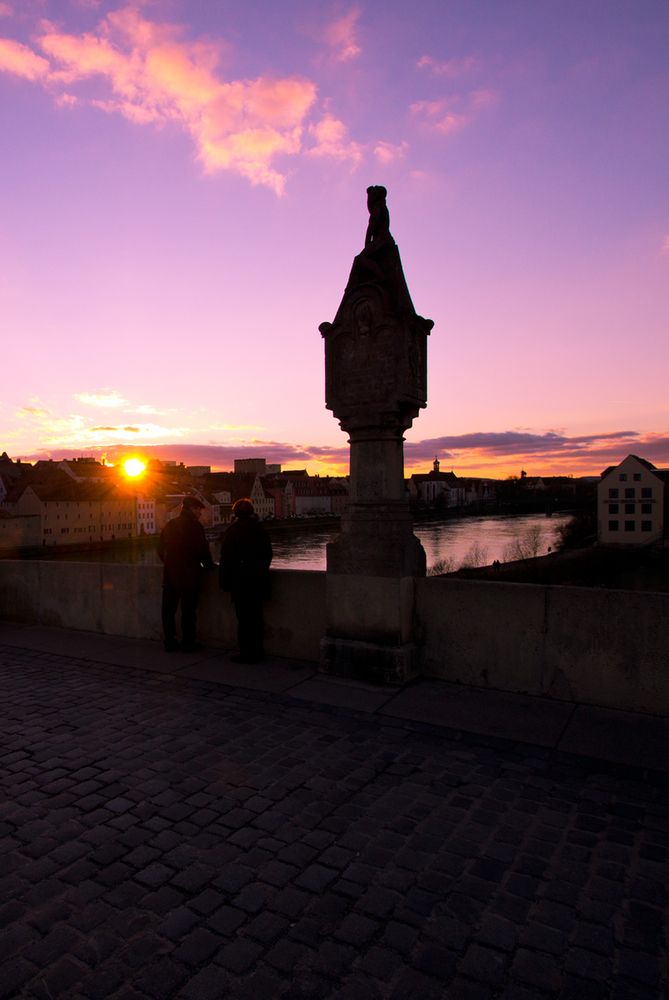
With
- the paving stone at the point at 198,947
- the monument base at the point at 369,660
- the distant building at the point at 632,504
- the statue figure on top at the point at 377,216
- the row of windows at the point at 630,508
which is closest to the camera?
the paving stone at the point at 198,947

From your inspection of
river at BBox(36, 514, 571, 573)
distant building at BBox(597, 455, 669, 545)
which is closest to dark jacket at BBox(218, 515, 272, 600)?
river at BBox(36, 514, 571, 573)

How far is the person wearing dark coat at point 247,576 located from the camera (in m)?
5.64

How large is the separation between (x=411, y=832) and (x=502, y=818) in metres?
0.46

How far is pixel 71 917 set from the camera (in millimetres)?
2271

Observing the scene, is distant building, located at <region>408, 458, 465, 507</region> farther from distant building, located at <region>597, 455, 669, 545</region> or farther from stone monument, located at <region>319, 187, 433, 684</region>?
stone monument, located at <region>319, 187, 433, 684</region>

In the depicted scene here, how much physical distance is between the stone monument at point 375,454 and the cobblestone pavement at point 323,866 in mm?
1043

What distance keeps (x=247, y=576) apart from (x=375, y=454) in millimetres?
1601

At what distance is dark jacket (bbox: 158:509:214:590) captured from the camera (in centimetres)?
603

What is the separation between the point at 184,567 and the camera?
19.8 feet

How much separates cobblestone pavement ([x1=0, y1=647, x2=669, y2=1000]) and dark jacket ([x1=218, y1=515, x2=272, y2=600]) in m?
1.66

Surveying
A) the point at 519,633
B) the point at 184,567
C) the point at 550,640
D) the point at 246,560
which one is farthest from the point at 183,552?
the point at 550,640

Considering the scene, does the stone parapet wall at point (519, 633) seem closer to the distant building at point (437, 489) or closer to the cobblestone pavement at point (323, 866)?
the cobblestone pavement at point (323, 866)

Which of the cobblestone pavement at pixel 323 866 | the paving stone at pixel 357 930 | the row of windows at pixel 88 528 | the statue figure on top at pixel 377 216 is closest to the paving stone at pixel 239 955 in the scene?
the cobblestone pavement at pixel 323 866

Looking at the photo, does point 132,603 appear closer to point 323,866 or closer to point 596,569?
point 323,866
